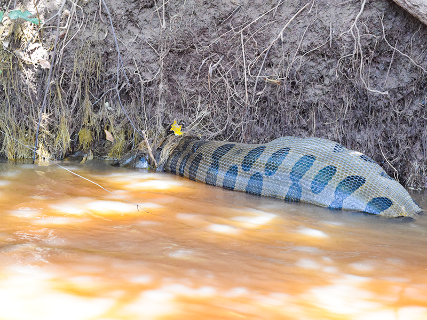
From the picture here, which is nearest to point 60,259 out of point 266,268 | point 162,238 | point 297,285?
point 162,238

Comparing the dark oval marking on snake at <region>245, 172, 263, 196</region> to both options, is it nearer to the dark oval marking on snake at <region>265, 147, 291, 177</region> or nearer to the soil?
the dark oval marking on snake at <region>265, 147, 291, 177</region>

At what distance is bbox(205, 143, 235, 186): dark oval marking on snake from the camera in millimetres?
4715

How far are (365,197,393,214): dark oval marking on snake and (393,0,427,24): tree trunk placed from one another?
219 cm

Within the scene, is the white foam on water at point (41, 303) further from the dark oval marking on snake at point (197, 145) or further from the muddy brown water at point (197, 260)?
the dark oval marking on snake at point (197, 145)

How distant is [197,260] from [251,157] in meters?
2.55

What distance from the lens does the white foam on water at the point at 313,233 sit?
9.14ft

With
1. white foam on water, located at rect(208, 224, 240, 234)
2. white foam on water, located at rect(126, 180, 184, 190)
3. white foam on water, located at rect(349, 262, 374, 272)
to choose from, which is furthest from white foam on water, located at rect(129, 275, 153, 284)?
white foam on water, located at rect(126, 180, 184, 190)

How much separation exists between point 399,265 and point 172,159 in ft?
11.7

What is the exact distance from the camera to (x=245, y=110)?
5391 millimetres

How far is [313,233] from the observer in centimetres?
284

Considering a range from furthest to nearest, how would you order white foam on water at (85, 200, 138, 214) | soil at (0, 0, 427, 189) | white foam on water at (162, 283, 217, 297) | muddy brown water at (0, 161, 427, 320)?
soil at (0, 0, 427, 189) < white foam on water at (85, 200, 138, 214) < white foam on water at (162, 283, 217, 297) < muddy brown water at (0, 161, 427, 320)

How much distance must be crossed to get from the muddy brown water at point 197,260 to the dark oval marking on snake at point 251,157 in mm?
928

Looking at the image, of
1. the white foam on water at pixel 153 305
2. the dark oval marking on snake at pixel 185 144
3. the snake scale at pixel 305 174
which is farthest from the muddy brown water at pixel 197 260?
the dark oval marking on snake at pixel 185 144

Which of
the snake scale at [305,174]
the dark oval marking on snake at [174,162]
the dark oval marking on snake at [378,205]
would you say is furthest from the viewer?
the dark oval marking on snake at [174,162]
